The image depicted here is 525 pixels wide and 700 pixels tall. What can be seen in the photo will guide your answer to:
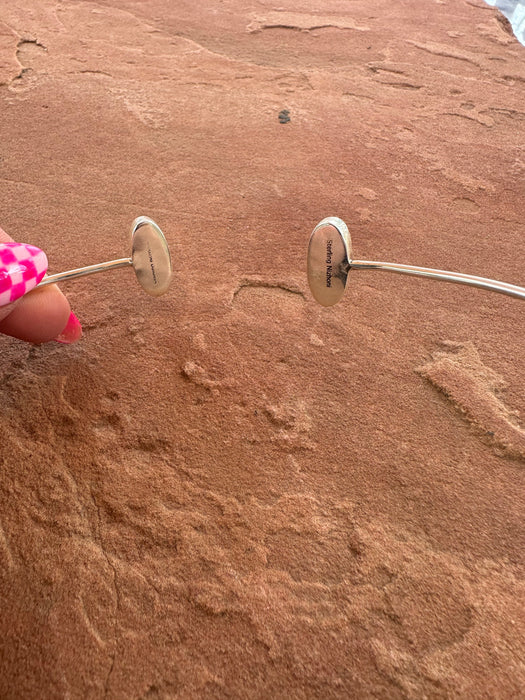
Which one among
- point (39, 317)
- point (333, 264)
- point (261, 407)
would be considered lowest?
point (261, 407)

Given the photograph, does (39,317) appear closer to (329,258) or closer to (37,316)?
(37,316)

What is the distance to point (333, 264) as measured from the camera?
1.26 metres

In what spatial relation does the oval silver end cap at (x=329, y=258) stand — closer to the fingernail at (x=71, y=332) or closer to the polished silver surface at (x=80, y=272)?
the polished silver surface at (x=80, y=272)

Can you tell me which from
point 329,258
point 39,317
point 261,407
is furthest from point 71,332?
point 329,258

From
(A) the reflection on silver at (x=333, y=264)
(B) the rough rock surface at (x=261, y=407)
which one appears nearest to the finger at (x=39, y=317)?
(B) the rough rock surface at (x=261, y=407)

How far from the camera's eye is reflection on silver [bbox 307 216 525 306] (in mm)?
1203

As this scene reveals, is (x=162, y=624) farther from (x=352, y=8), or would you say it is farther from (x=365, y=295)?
(x=352, y=8)

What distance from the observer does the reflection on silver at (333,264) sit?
3.95 ft

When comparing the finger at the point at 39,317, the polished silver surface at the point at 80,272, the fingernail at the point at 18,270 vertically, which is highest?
the fingernail at the point at 18,270

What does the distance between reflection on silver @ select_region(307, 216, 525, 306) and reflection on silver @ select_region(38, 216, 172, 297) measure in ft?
1.06

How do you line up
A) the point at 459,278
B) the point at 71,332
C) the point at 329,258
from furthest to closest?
the point at 71,332
the point at 329,258
the point at 459,278

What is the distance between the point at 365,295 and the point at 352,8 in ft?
7.83

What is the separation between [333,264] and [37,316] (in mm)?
634

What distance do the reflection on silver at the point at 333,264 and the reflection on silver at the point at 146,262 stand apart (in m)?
0.32
